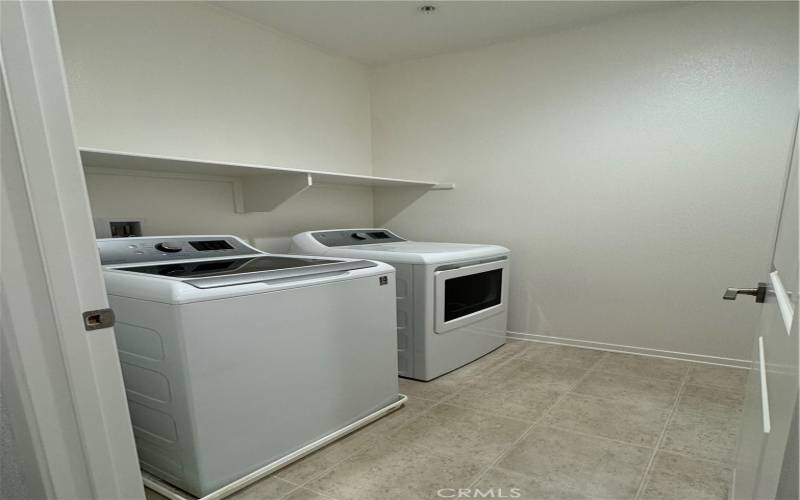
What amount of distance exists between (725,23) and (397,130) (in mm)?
2065

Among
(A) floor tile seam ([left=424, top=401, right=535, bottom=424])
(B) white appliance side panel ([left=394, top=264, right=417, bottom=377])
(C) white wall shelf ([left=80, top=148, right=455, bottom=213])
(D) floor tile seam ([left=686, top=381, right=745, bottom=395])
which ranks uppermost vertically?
(C) white wall shelf ([left=80, top=148, right=455, bottom=213])

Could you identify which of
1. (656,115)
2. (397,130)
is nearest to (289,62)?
(397,130)

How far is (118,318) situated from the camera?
1.43m

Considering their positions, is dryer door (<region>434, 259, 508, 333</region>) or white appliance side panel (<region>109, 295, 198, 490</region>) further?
dryer door (<region>434, 259, 508, 333</region>)

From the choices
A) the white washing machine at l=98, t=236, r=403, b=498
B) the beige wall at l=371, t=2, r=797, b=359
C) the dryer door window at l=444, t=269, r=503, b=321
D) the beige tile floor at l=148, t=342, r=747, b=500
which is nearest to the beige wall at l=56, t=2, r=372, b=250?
the white washing machine at l=98, t=236, r=403, b=498

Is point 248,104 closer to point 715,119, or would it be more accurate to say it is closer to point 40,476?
point 40,476

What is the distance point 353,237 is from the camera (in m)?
2.90

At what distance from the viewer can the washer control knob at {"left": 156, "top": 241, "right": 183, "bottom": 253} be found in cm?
185

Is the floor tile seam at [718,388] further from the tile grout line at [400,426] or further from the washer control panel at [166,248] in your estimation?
the washer control panel at [166,248]

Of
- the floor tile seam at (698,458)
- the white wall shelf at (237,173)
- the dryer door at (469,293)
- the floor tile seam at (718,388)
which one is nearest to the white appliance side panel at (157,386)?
the white wall shelf at (237,173)

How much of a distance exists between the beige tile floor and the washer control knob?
957mm

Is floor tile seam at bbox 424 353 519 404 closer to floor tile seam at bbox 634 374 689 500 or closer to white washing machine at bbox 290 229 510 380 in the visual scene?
white washing machine at bbox 290 229 510 380

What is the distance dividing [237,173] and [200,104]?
1.34 ft

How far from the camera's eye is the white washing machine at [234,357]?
1.29 metres
